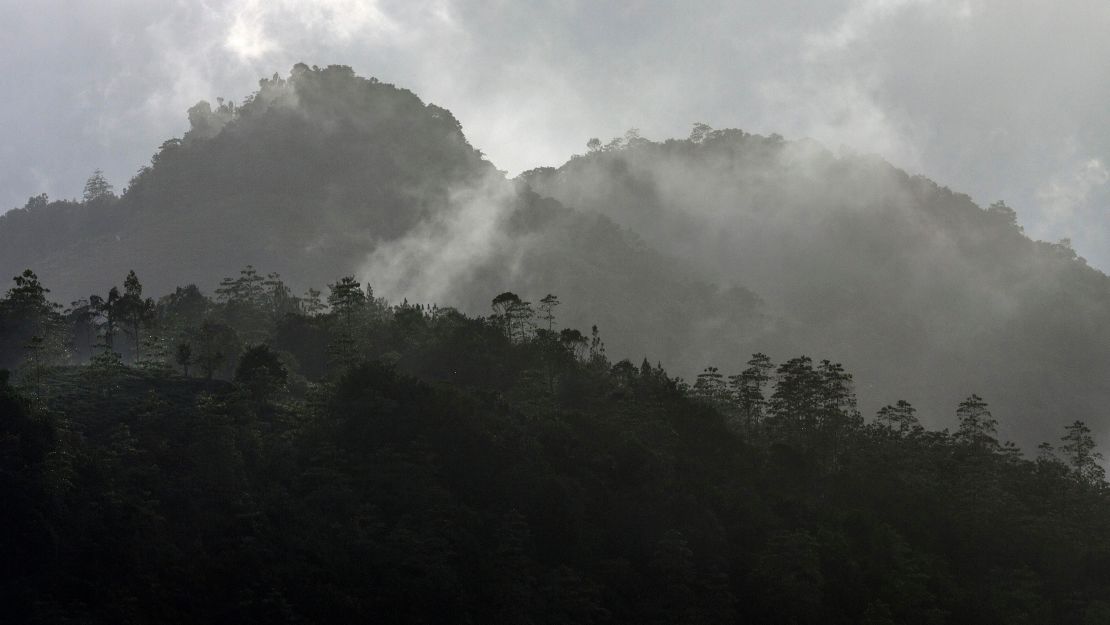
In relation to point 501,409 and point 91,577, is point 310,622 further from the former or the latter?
point 501,409

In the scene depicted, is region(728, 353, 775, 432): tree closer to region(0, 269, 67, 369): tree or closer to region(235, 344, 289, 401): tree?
region(235, 344, 289, 401): tree

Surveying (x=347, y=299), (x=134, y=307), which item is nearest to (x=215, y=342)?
(x=134, y=307)

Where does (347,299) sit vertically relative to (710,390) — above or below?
above

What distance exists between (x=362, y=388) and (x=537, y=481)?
19373 mm

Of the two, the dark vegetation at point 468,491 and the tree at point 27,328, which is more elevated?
the tree at point 27,328

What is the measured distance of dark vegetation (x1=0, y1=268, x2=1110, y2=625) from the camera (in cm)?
9619

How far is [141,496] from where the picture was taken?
325ft

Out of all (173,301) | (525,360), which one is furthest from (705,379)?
(173,301)

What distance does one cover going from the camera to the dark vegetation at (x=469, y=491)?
316 feet

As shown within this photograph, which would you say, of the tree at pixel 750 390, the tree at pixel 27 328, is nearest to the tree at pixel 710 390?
the tree at pixel 750 390

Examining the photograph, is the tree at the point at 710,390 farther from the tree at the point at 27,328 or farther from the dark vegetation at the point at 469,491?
the tree at the point at 27,328

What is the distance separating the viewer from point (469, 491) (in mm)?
116562

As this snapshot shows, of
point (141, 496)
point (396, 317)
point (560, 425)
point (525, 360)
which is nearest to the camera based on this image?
point (141, 496)

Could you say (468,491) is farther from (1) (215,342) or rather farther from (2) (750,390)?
(2) (750,390)
